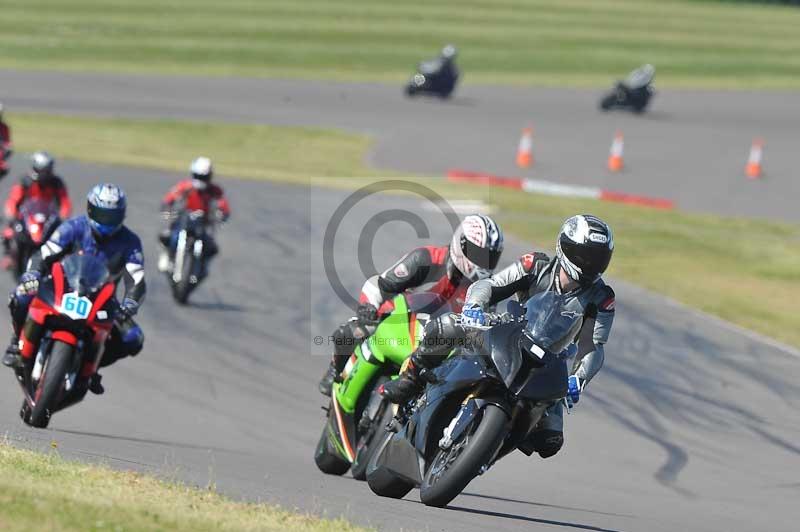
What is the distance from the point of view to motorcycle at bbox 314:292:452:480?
9266 millimetres

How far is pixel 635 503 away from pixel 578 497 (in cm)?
42

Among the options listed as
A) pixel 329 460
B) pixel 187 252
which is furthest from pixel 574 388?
pixel 187 252

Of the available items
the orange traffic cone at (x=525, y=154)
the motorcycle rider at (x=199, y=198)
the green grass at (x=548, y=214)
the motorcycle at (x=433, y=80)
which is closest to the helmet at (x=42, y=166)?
the motorcycle rider at (x=199, y=198)

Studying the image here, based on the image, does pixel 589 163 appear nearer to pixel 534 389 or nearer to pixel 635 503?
pixel 635 503

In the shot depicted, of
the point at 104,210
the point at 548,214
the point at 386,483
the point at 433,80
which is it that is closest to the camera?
the point at 386,483

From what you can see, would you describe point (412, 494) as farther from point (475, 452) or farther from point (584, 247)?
point (584, 247)

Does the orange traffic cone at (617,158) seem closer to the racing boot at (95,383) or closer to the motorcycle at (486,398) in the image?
the racing boot at (95,383)

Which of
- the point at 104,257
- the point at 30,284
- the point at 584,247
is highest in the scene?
the point at 584,247

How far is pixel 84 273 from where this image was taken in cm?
1048

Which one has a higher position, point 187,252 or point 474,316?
point 474,316

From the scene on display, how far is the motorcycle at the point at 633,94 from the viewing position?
3966cm

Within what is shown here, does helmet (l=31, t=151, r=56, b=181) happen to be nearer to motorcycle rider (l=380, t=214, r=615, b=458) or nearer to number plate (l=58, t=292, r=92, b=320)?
number plate (l=58, t=292, r=92, b=320)

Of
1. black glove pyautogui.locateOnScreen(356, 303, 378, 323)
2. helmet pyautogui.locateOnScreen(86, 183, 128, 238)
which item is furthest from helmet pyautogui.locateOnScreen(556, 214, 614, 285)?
helmet pyautogui.locateOnScreen(86, 183, 128, 238)

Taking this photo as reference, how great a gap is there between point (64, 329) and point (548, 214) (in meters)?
17.1
